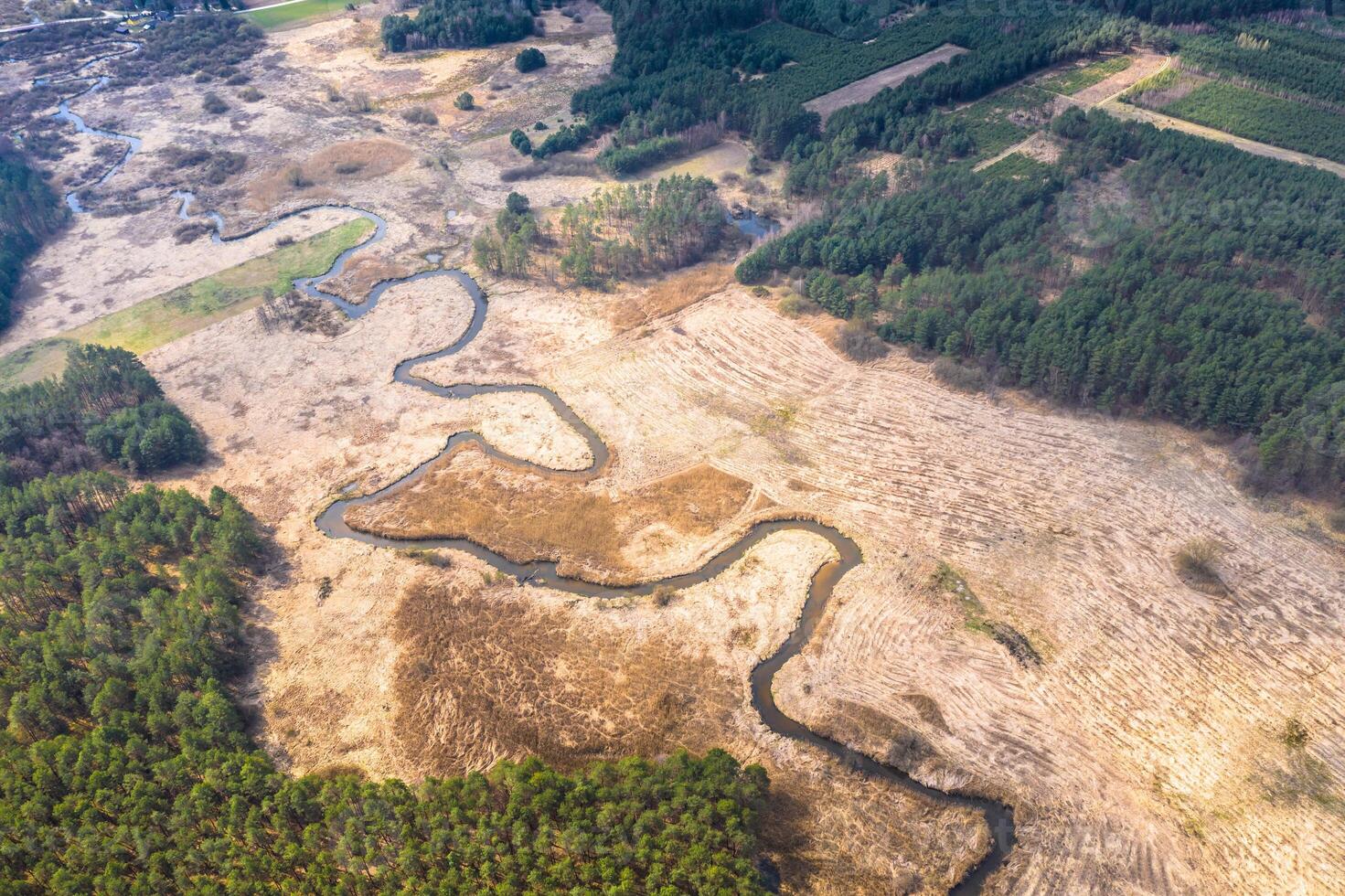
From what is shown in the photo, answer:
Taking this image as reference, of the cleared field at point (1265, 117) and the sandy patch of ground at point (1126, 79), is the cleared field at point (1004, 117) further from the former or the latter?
the cleared field at point (1265, 117)

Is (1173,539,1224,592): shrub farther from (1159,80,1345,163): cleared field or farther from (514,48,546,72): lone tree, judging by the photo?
(514,48,546,72): lone tree

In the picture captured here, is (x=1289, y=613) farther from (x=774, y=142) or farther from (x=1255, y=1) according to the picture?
(x=1255, y=1)

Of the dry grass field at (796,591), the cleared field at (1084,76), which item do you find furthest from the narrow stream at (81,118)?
the cleared field at (1084,76)

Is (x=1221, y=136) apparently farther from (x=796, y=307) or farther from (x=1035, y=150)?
(x=796, y=307)

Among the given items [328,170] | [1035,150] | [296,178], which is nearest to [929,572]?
[1035,150]

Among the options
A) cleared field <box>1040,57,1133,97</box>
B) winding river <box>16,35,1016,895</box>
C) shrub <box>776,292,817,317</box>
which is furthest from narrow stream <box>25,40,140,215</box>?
cleared field <box>1040,57,1133,97</box>
